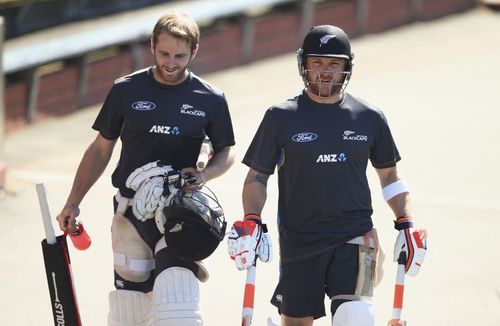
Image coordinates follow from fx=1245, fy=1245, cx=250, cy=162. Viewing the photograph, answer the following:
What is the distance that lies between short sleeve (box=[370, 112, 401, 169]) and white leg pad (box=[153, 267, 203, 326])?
3.68 ft

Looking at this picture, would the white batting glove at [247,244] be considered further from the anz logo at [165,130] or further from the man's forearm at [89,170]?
the man's forearm at [89,170]

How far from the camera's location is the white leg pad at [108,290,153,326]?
21.7ft

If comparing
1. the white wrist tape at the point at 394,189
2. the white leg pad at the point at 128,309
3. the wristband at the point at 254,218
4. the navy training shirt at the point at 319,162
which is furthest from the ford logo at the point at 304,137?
the white leg pad at the point at 128,309

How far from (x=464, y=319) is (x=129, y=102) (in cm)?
284

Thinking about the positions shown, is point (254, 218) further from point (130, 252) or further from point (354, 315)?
point (130, 252)

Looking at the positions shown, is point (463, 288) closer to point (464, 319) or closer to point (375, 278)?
point (464, 319)

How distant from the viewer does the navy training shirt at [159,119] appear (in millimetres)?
6539

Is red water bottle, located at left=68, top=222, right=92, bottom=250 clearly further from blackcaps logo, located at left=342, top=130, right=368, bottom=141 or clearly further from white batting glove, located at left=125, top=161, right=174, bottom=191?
blackcaps logo, located at left=342, top=130, right=368, bottom=141

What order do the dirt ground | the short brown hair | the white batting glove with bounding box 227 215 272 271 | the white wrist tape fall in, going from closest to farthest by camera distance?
1. the white batting glove with bounding box 227 215 272 271
2. the short brown hair
3. the white wrist tape
4. the dirt ground

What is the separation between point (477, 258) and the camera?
9.15 meters

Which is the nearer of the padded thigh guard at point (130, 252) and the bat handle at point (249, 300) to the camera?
the bat handle at point (249, 300)

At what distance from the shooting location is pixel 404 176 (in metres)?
11.0

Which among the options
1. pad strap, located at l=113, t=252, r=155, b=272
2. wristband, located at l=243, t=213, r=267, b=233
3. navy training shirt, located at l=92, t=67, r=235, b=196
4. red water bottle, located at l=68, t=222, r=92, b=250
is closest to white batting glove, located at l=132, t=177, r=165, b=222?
navy training shirt, located at l=92, t=67, r=235, b=196

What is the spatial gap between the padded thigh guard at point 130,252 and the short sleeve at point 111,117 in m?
0.44
